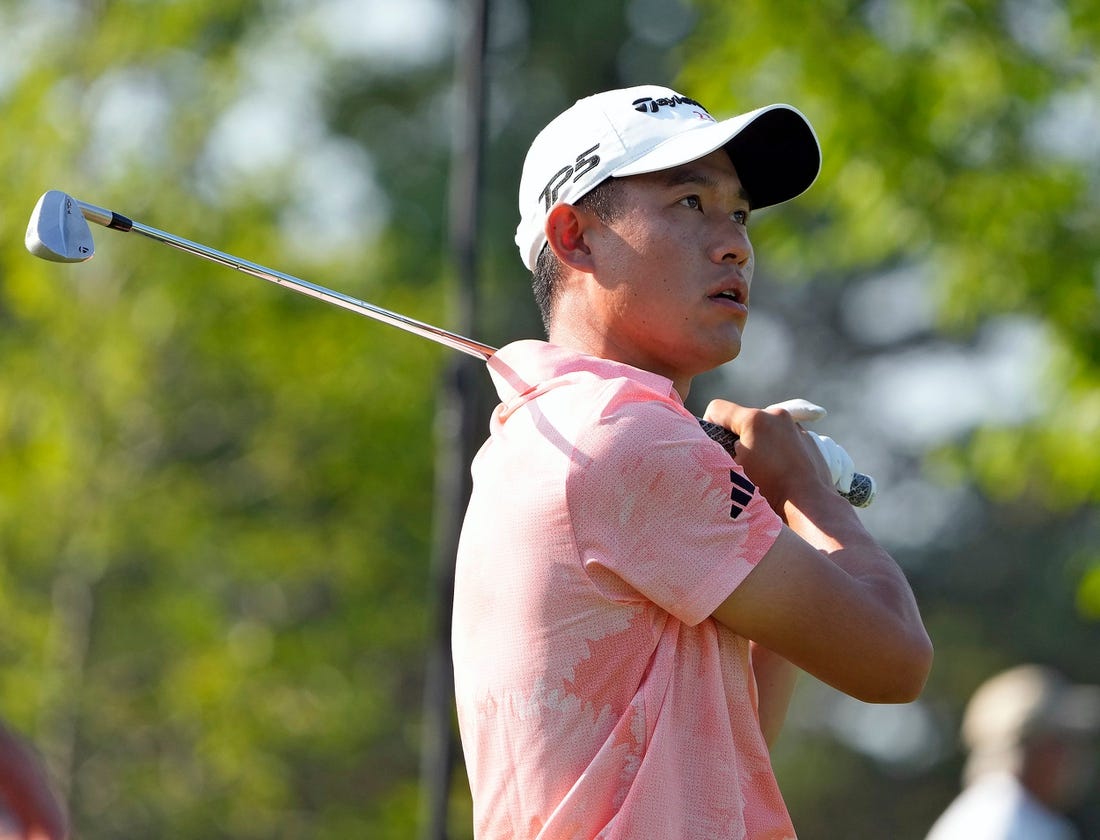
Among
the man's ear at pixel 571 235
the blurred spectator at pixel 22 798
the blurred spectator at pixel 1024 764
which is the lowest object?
the blurred spectator at pixel 1024 764

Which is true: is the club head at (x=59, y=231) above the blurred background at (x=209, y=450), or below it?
above

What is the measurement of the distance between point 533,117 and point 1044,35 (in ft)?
37.5

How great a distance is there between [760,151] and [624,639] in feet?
2.93

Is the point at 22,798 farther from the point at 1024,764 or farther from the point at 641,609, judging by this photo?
the point at 1024,764

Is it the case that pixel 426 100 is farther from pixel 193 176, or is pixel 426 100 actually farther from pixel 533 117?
pixel 193 176

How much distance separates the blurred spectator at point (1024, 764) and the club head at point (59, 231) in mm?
3041

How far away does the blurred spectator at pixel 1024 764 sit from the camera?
489 centimetres

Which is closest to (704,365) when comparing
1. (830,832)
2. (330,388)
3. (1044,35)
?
(1044,35)

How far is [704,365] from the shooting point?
2732 mm

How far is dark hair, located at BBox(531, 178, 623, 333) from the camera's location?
2.78 m

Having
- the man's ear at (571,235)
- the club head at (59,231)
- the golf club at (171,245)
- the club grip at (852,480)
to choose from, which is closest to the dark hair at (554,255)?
the man's ear at (571,235)

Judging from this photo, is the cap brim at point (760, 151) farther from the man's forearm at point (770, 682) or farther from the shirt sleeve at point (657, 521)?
the man's forearm at point (770, 682)

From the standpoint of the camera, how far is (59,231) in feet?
9.82

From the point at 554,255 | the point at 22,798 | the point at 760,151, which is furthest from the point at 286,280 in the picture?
the point at 22,798
